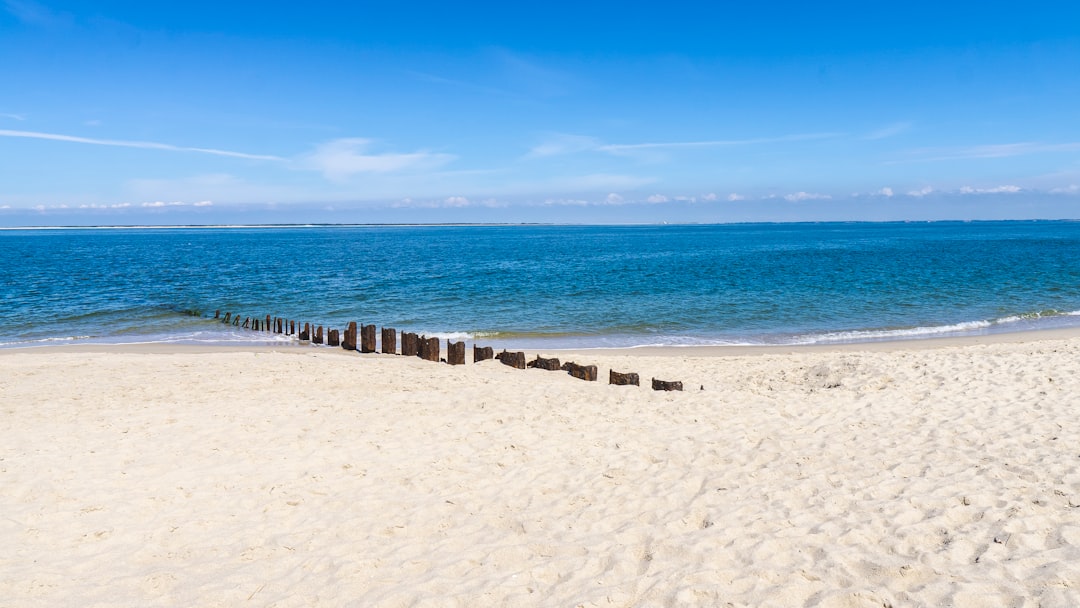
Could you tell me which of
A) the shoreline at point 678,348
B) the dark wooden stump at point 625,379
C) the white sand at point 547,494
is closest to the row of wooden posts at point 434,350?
the dark wooden stump at point 625,379

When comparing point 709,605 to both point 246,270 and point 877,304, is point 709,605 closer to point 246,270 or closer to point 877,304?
point 877,304

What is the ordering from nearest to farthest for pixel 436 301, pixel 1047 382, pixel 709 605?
pixel 709 605
pixel 1047 382
pixel 436 301

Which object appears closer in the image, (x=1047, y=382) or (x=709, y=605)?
(x=709, y=605)

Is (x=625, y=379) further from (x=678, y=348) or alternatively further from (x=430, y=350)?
(x=678, y=348)

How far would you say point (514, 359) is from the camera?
1644cm

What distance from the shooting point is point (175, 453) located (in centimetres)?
900

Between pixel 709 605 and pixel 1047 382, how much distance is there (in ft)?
35.7

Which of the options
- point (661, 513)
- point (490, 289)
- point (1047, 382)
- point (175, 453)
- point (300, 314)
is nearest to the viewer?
point (661, 513)

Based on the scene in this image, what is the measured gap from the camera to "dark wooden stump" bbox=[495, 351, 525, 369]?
16281mm

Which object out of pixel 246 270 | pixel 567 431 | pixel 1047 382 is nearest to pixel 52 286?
pixel 246 270

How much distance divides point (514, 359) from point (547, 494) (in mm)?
8882

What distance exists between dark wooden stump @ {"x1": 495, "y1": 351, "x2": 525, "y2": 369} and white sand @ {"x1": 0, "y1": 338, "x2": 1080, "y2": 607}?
282cm

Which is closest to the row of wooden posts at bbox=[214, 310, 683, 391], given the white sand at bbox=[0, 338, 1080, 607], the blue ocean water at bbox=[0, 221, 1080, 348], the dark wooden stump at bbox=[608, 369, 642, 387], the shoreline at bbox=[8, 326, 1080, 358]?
the dark wooden stump at bbox=[608, 369, 642, 387]

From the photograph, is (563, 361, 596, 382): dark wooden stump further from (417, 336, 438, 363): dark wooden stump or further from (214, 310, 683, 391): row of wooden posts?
(417, 336, 438, 363): dark wooden stump
